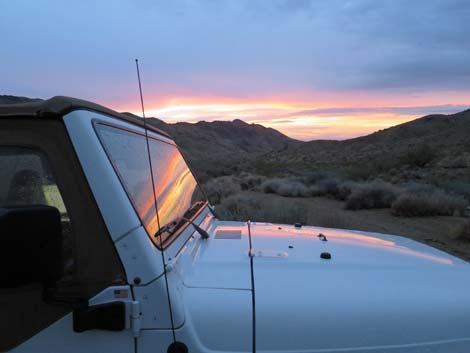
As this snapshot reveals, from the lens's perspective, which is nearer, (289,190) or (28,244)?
(28,244)

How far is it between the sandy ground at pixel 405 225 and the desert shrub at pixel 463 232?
0.09 meters

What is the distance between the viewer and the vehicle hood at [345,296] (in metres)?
1.63

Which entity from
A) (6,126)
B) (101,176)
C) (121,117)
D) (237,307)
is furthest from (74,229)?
(121,117)

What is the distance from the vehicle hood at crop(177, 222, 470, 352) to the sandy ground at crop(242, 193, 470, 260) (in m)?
7.85

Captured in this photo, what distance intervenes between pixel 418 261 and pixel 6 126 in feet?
6.96

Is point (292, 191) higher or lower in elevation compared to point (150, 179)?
lower

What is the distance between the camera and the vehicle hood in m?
1.63

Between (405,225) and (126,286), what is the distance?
11.8m

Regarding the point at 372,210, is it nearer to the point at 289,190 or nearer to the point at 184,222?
the point at 289,190

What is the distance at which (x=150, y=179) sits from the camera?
2246 mm

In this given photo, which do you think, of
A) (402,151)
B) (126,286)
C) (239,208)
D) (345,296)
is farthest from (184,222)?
(402,151)

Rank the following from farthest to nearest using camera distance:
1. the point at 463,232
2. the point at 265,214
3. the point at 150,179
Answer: the point at 265,214 → the point at 463,232 → the point at 150,179

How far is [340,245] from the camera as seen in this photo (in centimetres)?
263

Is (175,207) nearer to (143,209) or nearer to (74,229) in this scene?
(143,209)
